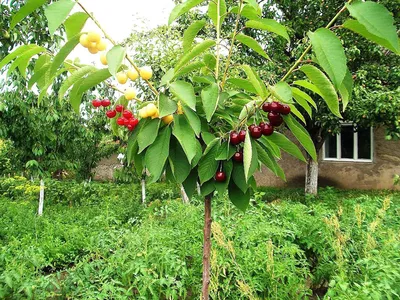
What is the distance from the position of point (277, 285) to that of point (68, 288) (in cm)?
155

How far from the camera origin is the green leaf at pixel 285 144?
3.25 feet

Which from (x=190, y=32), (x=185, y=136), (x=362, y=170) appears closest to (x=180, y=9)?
(x=190, y=32)

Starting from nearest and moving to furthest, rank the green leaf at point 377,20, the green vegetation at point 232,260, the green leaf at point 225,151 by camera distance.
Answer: the green leaf at point 377,20
the green leaf at point 225,151
the green vegetation at point 232,260

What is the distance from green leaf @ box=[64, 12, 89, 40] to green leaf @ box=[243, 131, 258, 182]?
46 centimetres

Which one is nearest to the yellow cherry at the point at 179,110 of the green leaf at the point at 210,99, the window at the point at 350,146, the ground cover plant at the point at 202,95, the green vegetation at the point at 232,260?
the ground cover plant at the point at 202,95

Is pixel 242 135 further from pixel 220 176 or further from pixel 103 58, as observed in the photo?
pixel 103 58

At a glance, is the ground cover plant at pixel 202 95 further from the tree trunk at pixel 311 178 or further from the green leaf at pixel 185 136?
the tree trunk at pixel 311 178

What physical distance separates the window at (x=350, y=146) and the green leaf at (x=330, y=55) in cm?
1090

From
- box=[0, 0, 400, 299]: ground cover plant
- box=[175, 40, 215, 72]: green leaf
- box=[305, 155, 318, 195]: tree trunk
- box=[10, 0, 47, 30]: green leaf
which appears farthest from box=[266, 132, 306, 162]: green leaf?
box=[305, 155, 318, 195]: tree trunk

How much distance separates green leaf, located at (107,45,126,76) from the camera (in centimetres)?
71

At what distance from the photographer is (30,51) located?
878mm

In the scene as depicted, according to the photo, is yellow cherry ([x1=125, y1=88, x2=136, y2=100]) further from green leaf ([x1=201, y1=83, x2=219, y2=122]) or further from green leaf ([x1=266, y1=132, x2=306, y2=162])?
green leaf ([x1=266, y1=132, x2=306, y2=162])

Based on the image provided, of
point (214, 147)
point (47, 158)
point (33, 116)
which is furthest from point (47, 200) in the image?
point (214, 147)

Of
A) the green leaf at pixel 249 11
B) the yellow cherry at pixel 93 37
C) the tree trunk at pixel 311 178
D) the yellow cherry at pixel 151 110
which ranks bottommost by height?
the yellow cherry at pixel 151 110
